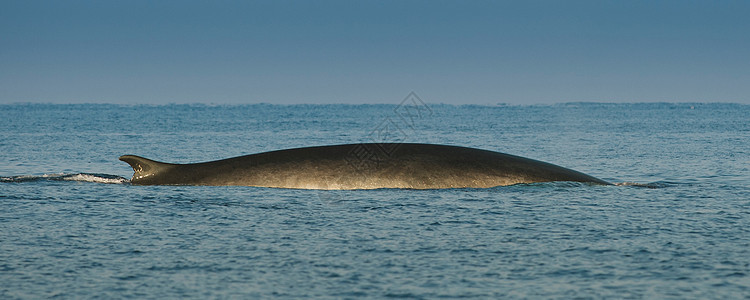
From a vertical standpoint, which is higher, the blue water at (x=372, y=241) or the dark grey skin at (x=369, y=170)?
the dark grey skin at (x=369, y=170)

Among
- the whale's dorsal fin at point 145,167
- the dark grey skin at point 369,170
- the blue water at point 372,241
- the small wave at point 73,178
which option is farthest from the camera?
the small wave at point 73,178

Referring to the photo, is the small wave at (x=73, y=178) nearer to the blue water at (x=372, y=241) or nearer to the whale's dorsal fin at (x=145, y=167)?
the blue water at (x=372, y=241)

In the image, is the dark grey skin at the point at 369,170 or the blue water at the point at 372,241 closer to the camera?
the blue water at the point at 372,241

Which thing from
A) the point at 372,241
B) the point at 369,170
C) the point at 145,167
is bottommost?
the point at 372,241

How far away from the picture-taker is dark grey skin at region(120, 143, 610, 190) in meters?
17.0

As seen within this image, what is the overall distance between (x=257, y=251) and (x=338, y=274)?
5.77ft

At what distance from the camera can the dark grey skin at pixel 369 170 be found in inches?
667

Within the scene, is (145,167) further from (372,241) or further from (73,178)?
(372,241)

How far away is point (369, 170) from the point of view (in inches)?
678

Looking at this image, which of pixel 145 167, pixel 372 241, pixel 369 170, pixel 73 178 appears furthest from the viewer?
pixel 73 178

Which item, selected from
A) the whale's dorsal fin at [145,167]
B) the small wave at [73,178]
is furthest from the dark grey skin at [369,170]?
the small wave at [73,178]

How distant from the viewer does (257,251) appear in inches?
450

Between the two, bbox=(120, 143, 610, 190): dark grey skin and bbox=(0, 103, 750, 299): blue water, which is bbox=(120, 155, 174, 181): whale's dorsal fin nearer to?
bbox=(120, 143, 610, 190): dark grey skin

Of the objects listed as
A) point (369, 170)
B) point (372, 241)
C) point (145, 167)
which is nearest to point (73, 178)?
point (145, 167)
